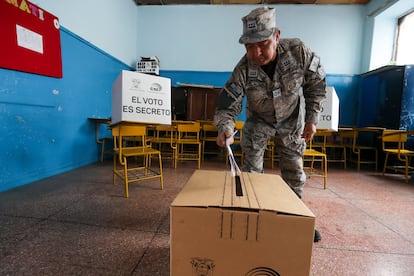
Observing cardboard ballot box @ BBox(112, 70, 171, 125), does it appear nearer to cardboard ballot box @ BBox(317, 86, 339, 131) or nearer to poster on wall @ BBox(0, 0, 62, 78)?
poster on wall @ BBox(0, 0, 62, 78)

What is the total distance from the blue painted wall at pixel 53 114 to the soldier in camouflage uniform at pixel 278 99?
2140mm

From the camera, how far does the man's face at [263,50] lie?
102cm

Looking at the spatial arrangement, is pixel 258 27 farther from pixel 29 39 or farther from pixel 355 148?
pixel 355 148

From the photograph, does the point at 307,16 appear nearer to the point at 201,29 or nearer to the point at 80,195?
the point at 201,29

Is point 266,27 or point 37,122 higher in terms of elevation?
point 266,27

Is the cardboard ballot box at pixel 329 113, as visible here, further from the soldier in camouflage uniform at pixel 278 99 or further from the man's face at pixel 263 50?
the man's face at pixel 263 50

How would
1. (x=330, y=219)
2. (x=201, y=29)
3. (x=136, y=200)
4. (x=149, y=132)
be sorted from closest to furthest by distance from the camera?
(x=330, y=219), (x=136, y=200), (x=149, y=132), (x=201, y=29)

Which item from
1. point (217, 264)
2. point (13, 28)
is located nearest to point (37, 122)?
point (13, 28)

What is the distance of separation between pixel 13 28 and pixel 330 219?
3.23m

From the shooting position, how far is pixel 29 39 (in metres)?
2.17

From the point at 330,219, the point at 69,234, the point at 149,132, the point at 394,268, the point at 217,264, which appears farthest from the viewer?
the point at 149,132

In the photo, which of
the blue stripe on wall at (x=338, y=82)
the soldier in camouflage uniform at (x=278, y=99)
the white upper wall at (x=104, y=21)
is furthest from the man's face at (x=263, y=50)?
the blue stripe on wall at (x=338, y=82)

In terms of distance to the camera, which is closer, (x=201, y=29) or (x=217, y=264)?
(x=217, y=264)

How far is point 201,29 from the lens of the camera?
4.96m
